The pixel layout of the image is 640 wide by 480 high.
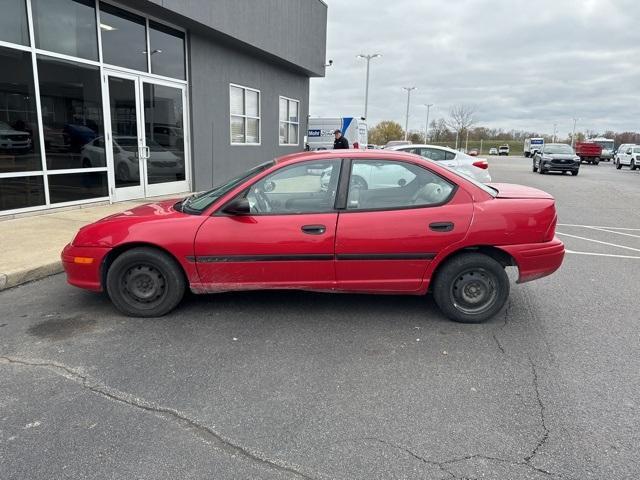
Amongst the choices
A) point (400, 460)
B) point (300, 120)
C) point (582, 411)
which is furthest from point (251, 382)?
point (300, 120)

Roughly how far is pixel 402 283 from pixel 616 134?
374 feet

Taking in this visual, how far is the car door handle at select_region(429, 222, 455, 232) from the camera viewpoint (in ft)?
13.4

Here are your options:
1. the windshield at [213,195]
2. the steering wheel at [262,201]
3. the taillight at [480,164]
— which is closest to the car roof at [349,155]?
the windshield at [213,195]

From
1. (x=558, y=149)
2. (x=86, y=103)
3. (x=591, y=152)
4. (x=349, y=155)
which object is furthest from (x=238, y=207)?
→ (x=591, y=152)

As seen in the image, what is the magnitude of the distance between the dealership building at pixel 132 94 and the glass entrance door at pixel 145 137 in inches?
1.0

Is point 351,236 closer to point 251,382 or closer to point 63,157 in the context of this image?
point 251,382

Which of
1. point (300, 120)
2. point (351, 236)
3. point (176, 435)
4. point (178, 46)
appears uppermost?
point (178, 46)

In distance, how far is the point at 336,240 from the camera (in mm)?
4086

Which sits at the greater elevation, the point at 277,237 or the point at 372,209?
the point at 372,209

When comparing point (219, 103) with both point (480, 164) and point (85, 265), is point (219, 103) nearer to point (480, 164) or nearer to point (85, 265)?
point (480, 164)

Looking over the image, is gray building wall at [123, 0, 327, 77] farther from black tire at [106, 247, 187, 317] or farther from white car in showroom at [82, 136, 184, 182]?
black tire at [106, 247, 187, 317]

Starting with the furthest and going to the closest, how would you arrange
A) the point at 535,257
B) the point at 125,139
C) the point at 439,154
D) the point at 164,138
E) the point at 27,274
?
1. the point at 439,154
2. the point at 164,138
3. the point at 125,139
4. the point at 27,274
5. the point at 535,257

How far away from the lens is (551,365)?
3.49 meters

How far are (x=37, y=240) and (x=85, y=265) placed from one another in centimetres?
292
